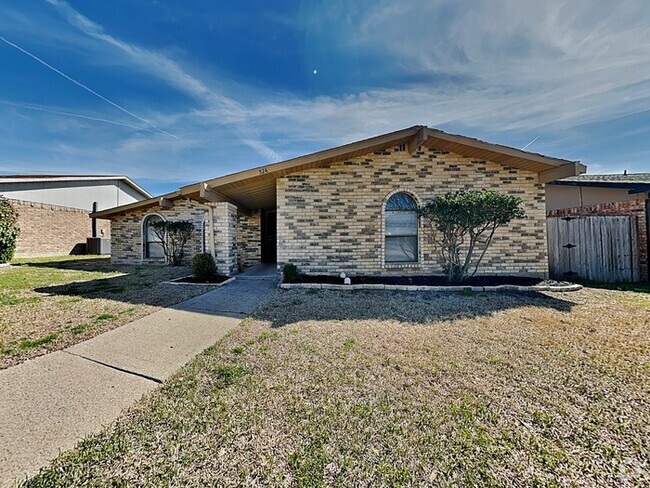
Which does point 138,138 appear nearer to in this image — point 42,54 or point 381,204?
point 42,54

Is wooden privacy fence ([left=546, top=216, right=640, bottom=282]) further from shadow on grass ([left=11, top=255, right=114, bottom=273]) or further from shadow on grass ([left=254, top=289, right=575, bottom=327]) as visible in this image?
shadow on grass ([left=11, top=255, right=114, bottom=273])

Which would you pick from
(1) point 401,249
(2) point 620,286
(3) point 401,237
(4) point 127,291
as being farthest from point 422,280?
(4) point 127,291

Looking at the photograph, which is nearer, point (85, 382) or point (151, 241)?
point (85, 382)

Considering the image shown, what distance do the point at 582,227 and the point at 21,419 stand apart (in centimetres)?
1183

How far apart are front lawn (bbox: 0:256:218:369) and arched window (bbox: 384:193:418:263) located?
17.1 feet

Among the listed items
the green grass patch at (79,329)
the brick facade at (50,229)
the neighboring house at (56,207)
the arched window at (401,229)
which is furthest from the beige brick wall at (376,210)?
the neighboring house at (56,207)

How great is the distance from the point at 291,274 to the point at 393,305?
9.31 feet

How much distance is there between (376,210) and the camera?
7.46 metres

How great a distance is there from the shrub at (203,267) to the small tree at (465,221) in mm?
6174

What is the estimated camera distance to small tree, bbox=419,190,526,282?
20.4 feet

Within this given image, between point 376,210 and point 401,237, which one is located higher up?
point 376,210

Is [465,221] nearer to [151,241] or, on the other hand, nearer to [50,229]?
[151,241]

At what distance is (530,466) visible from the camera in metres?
1.60

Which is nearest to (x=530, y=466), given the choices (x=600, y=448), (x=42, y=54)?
(x=600, y=448)
